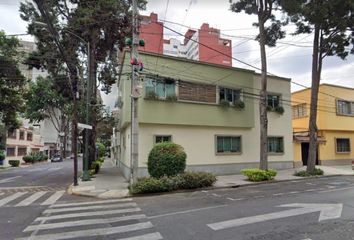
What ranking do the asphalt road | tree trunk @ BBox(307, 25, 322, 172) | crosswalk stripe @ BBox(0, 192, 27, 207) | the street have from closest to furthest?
the asphalt road
the street
crosswalk stripe @ BBox(0, 192, 27, 207)
tree trunk @ BBox(307, 25, 322, 172)

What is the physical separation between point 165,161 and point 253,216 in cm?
646

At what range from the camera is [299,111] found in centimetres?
3014

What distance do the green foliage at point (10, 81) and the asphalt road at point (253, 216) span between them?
71.3 ft

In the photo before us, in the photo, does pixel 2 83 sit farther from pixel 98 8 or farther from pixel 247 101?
pixel 247 101

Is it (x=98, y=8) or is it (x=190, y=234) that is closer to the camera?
(x=190, y=234)

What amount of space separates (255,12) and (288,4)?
94.2 inches

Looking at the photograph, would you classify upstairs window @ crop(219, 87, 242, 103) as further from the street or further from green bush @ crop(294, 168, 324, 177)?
the street

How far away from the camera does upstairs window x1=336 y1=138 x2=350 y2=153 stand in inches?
1114

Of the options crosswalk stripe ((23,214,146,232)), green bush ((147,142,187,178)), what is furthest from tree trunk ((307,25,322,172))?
crosswalk stripe ((23,214,146,232))

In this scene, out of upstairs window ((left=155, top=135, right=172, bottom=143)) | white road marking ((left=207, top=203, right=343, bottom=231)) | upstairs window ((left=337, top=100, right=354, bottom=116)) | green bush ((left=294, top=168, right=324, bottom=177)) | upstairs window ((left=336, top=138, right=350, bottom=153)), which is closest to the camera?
white road marking ((left=207, top=203, right=343, bottom=231))

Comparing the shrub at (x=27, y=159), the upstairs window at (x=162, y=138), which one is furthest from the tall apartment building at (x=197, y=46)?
the shrub at (x=27, y=159)

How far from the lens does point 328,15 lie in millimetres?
18734

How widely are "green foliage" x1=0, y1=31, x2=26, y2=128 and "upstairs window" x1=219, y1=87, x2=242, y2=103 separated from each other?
63.0ft

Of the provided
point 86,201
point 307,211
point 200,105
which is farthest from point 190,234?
point 200,105
